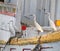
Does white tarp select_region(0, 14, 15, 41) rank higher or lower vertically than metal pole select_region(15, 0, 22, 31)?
lower

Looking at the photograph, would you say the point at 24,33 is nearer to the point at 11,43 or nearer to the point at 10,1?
the point at 11,43

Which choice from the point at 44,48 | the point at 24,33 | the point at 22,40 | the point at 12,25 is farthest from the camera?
the point at 12,25

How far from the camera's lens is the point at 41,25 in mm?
3783

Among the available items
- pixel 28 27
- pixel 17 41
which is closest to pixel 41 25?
pixel 28 27

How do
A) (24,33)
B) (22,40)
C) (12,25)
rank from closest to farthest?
(22,40)
(24,33)
(12,25)

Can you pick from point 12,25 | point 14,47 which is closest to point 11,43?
point 14,47

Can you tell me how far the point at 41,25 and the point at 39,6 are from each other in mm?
241

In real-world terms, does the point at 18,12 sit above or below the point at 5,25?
above

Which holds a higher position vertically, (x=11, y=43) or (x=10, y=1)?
(x=10, y=1)

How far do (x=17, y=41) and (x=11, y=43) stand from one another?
0.12 m

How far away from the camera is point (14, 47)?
11.7ft

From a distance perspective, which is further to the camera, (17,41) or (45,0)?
(45,0)

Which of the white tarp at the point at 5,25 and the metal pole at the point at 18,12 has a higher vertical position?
the metal pole at the point at 18,12

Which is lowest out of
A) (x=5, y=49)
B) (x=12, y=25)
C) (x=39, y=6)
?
(x=5, y=49)
